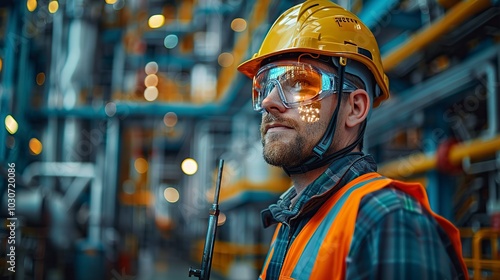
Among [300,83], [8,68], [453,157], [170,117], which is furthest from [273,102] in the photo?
[170,117]

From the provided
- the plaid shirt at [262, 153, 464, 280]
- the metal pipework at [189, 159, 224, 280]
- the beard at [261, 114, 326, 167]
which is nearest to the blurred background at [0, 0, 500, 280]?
the metal pipework at [189, 159, 224, 280]

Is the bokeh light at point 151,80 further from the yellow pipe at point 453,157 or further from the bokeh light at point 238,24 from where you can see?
the yellow pipe at point 453,157

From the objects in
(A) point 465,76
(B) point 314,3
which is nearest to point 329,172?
(B) point 314,3

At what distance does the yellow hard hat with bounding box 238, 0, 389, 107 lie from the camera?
5.82ft

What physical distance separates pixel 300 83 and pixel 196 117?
37.8ft

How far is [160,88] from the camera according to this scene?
47.9 ft

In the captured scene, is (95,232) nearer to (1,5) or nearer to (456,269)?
(1,5)

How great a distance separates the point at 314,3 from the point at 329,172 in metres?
0.64

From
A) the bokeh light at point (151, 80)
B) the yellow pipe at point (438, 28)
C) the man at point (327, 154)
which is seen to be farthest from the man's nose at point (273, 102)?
the bokeh light at point (151, 80)

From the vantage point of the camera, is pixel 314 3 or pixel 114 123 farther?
pixel 114 123

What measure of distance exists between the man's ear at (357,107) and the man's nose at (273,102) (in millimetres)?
218

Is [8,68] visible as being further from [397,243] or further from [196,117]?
[196,117]

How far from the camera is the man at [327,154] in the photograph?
4.52 ft

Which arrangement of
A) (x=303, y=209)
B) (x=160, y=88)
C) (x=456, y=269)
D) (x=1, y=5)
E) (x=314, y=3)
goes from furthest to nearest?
1. (x=160, y=88)
2. (x=1, y=5)
3. (x=314, y=3)
4. (x=303, y=209)
5. (x=456, y=269)
